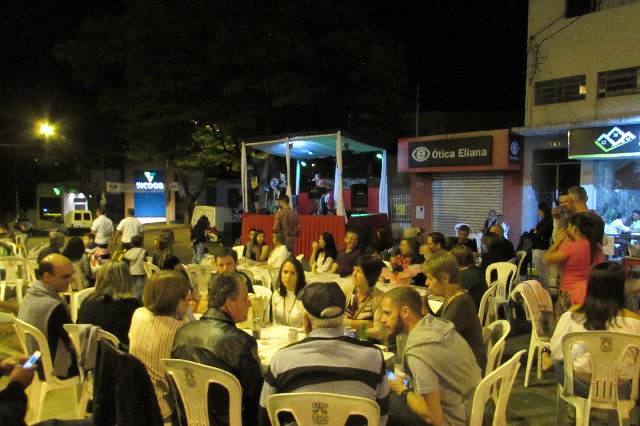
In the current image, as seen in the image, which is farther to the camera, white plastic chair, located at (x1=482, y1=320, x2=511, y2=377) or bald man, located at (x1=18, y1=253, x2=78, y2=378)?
bald man, located at (x1=18, y1=253, x2=78, y2=378)

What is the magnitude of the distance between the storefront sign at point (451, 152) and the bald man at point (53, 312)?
11.4 metres

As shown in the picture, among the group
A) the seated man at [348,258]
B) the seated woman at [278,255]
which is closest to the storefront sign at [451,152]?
the seated woman at [278,255]

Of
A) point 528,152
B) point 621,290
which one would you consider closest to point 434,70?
point 528,152

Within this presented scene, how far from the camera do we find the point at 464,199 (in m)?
14.7

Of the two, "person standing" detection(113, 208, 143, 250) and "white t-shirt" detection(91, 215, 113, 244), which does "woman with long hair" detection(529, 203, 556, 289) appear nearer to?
"person standing" detection(113, 208, 143, 250)

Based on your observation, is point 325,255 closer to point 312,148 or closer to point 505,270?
point 505,270

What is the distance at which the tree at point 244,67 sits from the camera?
52.7ft

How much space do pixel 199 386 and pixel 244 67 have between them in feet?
48.7

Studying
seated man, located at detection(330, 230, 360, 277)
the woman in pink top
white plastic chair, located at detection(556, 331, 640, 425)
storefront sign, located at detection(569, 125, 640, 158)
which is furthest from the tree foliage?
white plastic chair, located at detection(556, 331, 640, 425)

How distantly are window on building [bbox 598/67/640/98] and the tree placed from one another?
7273mm

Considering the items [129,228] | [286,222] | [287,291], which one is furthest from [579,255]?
[129,228]

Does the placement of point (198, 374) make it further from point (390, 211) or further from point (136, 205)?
point (136, 205)

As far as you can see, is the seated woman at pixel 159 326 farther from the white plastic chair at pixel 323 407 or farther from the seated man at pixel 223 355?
the white plastic chair at pixel 323 407

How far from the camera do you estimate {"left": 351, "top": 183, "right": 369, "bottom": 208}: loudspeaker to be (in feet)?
56.1
